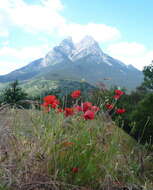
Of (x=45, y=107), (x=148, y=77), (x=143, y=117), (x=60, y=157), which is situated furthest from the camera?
(x=148, y=77)

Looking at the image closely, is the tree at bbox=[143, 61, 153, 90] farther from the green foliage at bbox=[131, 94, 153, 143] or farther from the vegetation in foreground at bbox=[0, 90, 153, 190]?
the vegetation in foreground at bbox=[0, 90, 153, 190]

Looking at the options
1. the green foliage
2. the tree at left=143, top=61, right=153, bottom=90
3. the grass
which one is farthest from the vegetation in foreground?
the tree at left=143, top=61, right=153, bottom=90

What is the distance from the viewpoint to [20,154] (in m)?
2.21

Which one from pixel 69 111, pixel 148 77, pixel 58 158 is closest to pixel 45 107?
pixel 69 111

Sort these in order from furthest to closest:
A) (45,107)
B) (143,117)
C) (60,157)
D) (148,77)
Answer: (148,77) → (143,117) → (45,107) → (60,157)

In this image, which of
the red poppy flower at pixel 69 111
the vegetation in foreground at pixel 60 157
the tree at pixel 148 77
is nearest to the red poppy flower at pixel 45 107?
the vegetation in foreground at pixel 60 157

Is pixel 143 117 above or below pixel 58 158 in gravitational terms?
below

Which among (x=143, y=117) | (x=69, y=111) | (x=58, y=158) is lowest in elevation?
(x=143, y=117)

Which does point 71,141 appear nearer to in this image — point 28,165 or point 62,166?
point 62,166

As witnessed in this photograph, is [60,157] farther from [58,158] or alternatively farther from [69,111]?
[69,111]

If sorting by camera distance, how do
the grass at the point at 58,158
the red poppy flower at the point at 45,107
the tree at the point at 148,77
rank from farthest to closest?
the tree at the point at 148,77, the red poppy flower at the point at 45,107, the grass at the point at 58,158

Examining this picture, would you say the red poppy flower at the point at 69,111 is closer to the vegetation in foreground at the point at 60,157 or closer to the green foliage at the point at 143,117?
the vegetation in foreground at the point at 60,157

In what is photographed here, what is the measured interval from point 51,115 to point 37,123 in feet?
0.54

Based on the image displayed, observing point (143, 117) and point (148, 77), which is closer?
point (143, 117)
